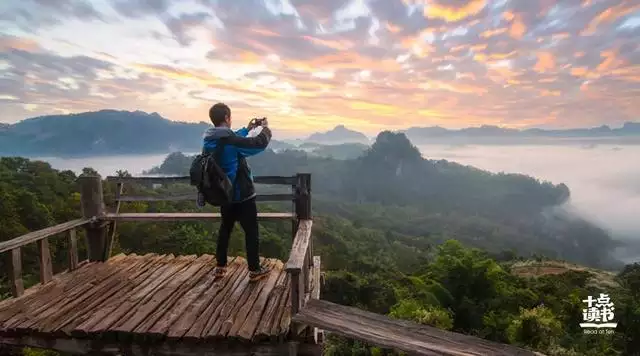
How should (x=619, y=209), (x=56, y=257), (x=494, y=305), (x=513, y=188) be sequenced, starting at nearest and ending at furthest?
(x=494, y=305)
(x=56, y=257)
(x=513, y=188)
(x=619, y=209)

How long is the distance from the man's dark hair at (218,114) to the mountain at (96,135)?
221ft

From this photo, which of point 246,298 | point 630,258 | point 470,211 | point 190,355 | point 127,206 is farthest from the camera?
point 470,211

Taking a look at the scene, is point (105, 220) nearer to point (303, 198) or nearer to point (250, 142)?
point (303, 198)

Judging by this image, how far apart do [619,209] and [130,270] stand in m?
208

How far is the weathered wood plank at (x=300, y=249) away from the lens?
3.41 meters

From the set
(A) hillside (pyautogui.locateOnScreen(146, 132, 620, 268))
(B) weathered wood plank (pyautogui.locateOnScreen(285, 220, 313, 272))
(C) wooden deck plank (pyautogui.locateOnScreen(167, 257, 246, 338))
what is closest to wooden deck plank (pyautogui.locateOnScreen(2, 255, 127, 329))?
(C) wooden deck plank (pyautogui.locateOnScreen(167, 257, 246, 338))

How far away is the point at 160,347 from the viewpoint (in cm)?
378

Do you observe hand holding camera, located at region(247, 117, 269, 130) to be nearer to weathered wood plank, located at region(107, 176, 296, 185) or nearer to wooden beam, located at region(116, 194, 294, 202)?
weathered wood plank, located at region(107, 176, 296, 185)

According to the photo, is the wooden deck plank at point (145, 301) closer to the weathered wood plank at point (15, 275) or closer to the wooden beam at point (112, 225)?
the wooden beam at point (112, 225)

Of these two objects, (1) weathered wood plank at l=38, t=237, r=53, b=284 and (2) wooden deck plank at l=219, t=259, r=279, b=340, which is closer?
(2) wooden deck plank at l=219, t=259, r=279, b=340

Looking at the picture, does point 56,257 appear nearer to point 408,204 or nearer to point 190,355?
point 190,355

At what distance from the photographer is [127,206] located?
2020 centimetres

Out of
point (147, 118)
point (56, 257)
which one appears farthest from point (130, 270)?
point (147, 118)

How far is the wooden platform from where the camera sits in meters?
3.75
